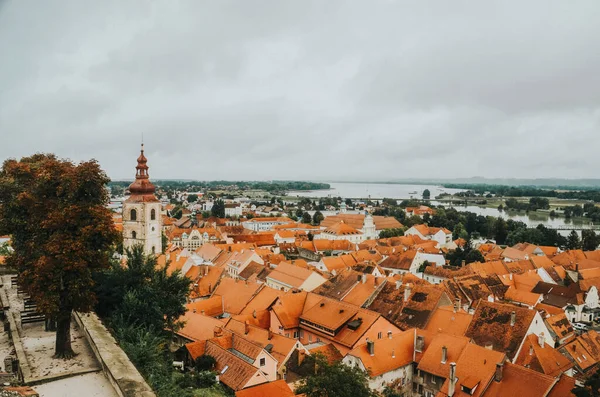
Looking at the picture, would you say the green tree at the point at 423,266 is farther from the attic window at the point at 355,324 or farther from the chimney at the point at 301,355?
the chimney at the point at 301,355

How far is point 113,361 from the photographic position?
1342 cm

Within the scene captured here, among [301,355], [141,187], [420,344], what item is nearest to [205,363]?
[301,355]

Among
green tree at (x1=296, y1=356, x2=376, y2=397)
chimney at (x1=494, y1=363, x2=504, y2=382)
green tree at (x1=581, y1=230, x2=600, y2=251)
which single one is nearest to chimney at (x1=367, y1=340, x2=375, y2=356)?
chimney at (x1=494, y1=363, x2=504, y2=382)

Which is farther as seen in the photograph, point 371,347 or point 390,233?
point 390,233

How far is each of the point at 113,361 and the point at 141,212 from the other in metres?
33.7

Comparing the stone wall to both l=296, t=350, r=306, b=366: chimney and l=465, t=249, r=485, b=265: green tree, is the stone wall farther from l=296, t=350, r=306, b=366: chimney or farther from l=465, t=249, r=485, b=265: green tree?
l=465, t=249, r=485, b=265: green tree

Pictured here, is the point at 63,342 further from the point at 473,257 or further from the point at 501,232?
the point at 501,232

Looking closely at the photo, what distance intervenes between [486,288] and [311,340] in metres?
20.7

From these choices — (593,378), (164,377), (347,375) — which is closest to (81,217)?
(164,377)

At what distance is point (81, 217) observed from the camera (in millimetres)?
13922

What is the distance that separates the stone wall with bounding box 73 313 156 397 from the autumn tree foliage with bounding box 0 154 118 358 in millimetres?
1073

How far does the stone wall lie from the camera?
466 inches

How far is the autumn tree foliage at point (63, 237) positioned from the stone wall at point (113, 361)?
1.07 meters

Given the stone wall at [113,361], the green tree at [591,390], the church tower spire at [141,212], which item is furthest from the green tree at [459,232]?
the stone wall at [113,361]
